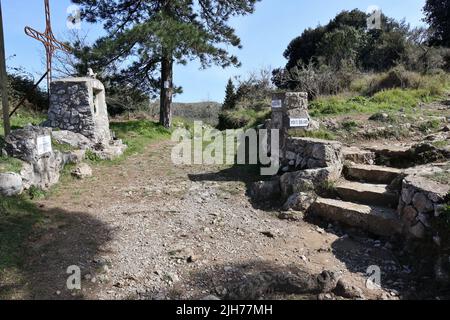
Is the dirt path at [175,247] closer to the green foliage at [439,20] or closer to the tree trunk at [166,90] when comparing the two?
the tree trunk at [166,90]

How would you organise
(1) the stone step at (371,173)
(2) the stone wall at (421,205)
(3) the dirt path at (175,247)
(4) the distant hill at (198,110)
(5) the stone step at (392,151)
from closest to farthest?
(3) the dirt path at (175,247) < (2) the stone wall at (421,205) < (1) the stone step at (371,173) < (5) the stone step at (392,151) < (4) the distant hill at (198,110)

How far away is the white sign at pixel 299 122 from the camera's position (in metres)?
5.97

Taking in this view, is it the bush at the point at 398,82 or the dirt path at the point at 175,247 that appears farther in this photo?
the bush at the point at 398,82

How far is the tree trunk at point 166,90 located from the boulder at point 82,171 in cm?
564

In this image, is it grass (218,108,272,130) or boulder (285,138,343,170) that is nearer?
boulder (285,138,343,170)

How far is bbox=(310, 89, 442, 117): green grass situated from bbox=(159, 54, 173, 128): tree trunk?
488cm

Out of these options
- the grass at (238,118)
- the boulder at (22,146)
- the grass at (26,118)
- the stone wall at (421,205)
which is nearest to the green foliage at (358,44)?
the grass at (238,118)

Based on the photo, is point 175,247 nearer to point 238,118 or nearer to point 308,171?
point 308,171

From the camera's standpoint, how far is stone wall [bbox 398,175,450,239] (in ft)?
10.7

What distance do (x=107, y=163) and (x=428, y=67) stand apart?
1236 cm

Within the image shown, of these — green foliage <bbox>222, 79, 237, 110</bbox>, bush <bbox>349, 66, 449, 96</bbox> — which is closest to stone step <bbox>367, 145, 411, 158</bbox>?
bush <bbox>349, 66, 449, 96</bbox>

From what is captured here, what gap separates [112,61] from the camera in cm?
1030

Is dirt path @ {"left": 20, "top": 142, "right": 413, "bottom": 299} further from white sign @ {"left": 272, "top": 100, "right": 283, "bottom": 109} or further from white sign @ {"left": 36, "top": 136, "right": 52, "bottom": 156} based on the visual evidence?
white sign @ {"left": 272, "top": 100, "right": 283, "bottom": 109}
